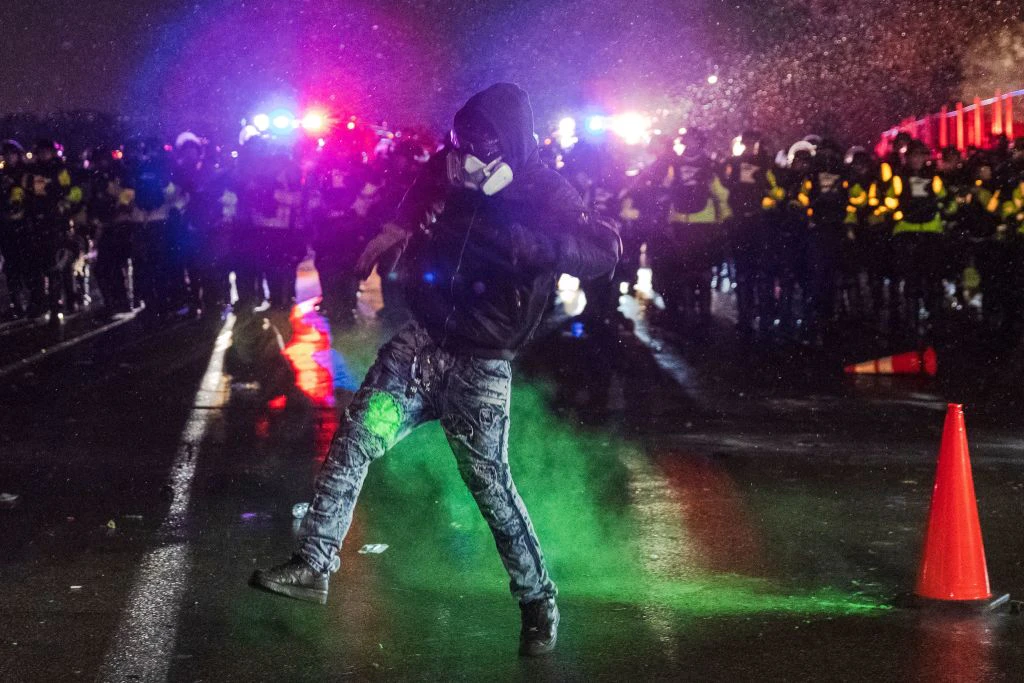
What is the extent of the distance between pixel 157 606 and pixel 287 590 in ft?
3.12

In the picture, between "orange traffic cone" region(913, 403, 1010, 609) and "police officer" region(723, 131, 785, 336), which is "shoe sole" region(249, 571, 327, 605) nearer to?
"orange traffic cone" region(913, 403, 1010, 609)

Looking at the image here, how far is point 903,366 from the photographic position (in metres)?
13.4

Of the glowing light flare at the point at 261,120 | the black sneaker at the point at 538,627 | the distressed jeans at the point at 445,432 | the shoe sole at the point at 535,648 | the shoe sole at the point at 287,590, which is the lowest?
the shoe sole at the point at 535,648

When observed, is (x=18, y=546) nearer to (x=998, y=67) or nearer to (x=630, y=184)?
(x=630, y=184)

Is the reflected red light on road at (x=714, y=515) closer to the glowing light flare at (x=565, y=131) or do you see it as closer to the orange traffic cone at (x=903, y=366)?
the orange traffic cone at (x=903, y=366)

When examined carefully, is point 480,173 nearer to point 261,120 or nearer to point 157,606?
point 157,606

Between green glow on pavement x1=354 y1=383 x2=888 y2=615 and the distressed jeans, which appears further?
green glow on pavement x1=354 y1=383 x2=888 y2=615

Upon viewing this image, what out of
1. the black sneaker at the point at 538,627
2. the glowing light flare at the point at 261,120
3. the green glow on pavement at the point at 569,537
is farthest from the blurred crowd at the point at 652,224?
the black sneaker at the point at 538,627

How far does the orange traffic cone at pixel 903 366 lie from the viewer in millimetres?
13414

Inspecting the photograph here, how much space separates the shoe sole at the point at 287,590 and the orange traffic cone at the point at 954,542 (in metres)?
2.26

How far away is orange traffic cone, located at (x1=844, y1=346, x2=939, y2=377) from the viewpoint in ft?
44.0

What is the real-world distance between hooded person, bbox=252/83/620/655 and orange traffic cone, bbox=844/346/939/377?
8.67 metres

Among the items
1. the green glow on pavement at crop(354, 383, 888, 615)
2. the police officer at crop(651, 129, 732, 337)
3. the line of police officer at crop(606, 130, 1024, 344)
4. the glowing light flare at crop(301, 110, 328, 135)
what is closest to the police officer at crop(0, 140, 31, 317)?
the line of police officer at crop(606, 130, 1024, 344)

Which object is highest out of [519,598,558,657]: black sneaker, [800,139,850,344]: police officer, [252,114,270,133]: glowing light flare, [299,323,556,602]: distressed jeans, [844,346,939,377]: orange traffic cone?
[252,114,270,133]: glowing light flare
